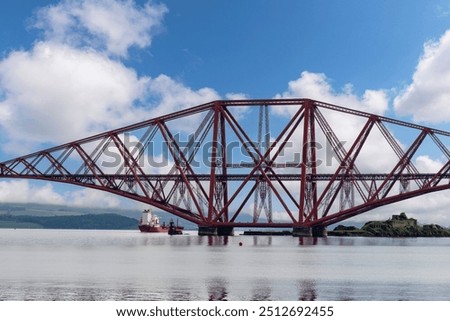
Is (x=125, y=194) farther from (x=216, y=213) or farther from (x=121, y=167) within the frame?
(x=216, y=213)

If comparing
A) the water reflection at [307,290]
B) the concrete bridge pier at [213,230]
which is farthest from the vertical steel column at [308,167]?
the water reflection at [307,290]

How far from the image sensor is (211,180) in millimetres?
109062

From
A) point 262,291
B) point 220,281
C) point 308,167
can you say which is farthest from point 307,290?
point 308,167

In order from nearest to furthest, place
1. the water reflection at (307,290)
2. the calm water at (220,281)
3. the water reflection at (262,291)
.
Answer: the water reflection at (262,291), the water reflection at (307,290), the calm water at (220,281)

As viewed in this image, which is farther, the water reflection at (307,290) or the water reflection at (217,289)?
the water reflection at (307,290)

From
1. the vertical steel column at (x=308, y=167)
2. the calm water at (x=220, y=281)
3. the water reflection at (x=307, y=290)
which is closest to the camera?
the water reflection at (x=307, y=290)

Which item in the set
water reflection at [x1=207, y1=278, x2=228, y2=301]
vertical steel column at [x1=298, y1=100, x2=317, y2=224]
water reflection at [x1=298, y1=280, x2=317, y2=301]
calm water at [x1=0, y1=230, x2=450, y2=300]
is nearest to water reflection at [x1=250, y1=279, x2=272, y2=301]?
calm water at [x1=0, y1=230, x2=450, y2=300]

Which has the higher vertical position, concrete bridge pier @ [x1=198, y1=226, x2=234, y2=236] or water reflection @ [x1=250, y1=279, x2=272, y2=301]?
concrete bridge pier @ [x1=198, y1=226, x2=234, y2=236]

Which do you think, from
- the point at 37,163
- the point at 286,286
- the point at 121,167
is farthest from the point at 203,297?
the point at 37,163

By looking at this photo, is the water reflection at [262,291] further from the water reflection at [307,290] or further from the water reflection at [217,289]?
the water reflection at [307,290]

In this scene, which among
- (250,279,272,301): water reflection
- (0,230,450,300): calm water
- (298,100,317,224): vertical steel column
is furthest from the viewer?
(298,100,317,224): vertical steel column

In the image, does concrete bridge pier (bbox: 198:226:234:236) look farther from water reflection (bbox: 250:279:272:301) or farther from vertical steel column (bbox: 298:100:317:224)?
water reflection (bbox: 250:279:272:301)

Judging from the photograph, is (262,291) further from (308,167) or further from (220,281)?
(308,167)
